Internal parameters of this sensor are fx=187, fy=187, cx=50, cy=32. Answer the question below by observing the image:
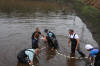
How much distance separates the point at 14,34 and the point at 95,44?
8487mm

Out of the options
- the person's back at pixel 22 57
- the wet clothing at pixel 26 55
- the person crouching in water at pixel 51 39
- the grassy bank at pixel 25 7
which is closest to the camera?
the wet clothing at pixel 26 55

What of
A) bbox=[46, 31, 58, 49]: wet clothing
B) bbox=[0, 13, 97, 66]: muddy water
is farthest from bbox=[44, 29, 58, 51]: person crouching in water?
bbox=[0, 13, 97, 66]: muddy water

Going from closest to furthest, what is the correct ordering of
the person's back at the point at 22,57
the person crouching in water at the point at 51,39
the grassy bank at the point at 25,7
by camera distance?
the person's back at the point at 22,57 → the person crouching in water at the point at 51,39 → the grassy bank at the point at 25,7

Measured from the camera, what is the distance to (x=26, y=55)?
11.1m

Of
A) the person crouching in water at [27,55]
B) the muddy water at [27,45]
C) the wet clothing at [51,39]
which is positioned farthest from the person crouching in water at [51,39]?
the person crouching in water at [27,55]

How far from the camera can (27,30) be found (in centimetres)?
2186

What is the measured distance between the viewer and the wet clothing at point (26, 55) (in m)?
10.8

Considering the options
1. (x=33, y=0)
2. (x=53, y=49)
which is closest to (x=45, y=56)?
(x=53, y=49)

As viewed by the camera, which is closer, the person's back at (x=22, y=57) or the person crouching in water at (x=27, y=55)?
the person crouching in water at (x=27, y=55)

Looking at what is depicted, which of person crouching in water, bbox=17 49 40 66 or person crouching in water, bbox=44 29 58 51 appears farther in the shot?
person crouching in water, bbox=44 29 58 51

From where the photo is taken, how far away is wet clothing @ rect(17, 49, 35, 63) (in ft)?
35.5

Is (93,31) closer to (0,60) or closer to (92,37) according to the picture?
(92,37)

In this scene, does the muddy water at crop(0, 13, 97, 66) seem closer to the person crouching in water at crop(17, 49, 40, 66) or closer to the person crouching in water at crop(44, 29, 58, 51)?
the person crouching in water at crop(44, 29, 58, 51)

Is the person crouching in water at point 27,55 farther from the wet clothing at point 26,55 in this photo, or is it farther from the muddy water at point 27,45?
the muddy water at point 27,45
